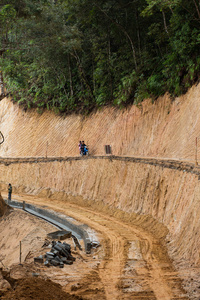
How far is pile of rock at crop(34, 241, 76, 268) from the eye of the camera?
500 inches

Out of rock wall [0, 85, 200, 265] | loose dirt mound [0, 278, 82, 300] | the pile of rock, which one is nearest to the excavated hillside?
rock wall [0, 85, 200, 265]

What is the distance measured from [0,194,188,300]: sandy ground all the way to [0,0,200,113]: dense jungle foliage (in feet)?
36.1

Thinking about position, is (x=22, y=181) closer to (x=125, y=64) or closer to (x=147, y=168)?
(x=125, y=64)

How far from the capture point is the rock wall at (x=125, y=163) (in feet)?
52.2

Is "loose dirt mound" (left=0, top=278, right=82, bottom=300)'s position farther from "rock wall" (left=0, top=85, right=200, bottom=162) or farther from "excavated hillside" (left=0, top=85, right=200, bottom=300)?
"rock wall" (left=0, top=85, right=200, bottom=162)

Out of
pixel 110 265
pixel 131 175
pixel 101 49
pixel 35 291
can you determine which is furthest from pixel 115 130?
pixel 35 291

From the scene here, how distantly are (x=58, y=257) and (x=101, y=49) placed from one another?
24.4m

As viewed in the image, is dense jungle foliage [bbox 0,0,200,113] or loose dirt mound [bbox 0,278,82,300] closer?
loose dirt mound [bbox 0,278,82,300]

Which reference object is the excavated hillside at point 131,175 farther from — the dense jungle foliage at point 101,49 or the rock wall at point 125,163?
the dense jungle foliage at point 101,49

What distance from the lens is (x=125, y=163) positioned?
23688 millimetres

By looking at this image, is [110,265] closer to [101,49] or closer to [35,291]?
[35,291]

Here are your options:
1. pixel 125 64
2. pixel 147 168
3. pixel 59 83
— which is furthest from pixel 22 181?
pixel 147 168

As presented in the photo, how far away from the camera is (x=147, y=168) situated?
67.9 ft

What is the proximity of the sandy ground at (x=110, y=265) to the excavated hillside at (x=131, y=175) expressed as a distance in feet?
0.27
